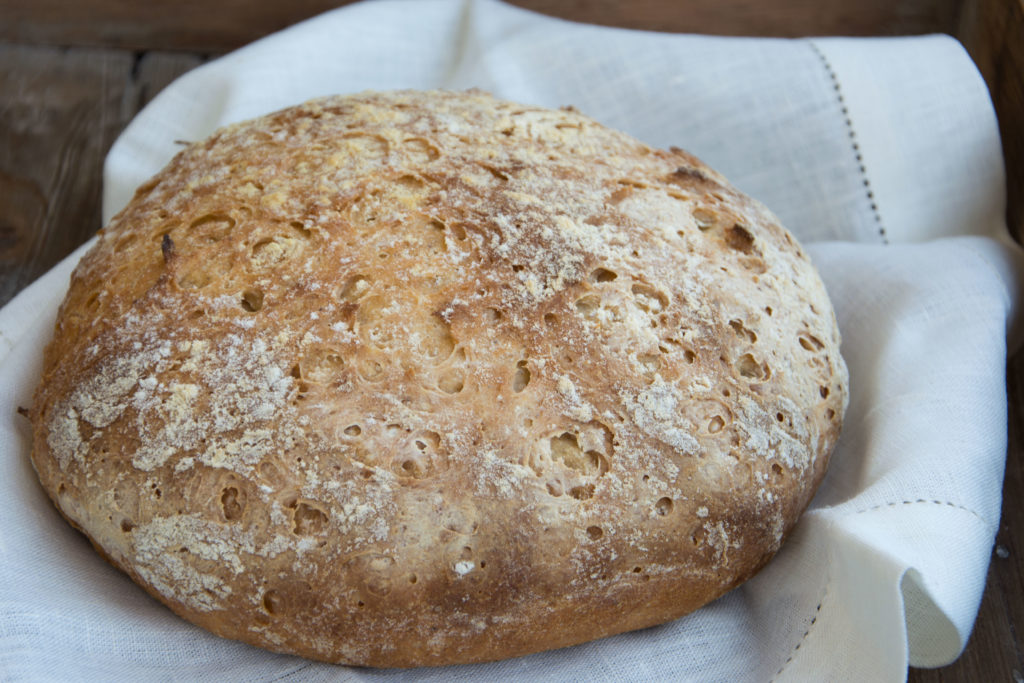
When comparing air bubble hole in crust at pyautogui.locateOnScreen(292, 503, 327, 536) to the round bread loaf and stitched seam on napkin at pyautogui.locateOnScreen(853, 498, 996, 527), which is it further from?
stitched seam on napkin at pyautogui.locateOnScreen(853, 498, 996, 527)

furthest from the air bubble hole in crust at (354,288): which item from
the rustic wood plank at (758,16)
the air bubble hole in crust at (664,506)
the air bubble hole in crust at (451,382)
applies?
the rustic wood plank at (758,16)

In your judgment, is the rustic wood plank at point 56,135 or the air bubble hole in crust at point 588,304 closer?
the air bubble hole in crust at point 588,304

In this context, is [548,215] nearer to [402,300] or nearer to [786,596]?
[402,300]

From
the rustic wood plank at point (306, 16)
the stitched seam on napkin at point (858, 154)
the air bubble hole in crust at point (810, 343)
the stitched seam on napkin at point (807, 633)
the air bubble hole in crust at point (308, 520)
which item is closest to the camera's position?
the air bubble hole in crust at point (308, 520)

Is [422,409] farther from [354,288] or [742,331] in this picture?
[742,331]

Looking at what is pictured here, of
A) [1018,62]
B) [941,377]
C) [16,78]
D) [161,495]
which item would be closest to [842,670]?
[941,377]

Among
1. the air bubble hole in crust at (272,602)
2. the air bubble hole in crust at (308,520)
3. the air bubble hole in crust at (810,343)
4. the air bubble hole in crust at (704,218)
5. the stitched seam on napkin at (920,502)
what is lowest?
the air bubble hole in crust at (272,602)

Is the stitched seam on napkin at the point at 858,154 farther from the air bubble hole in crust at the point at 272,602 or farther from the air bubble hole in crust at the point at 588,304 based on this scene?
the air bubble hole in crust at the point at 272,602

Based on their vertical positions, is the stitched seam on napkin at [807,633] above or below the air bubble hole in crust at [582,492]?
below
